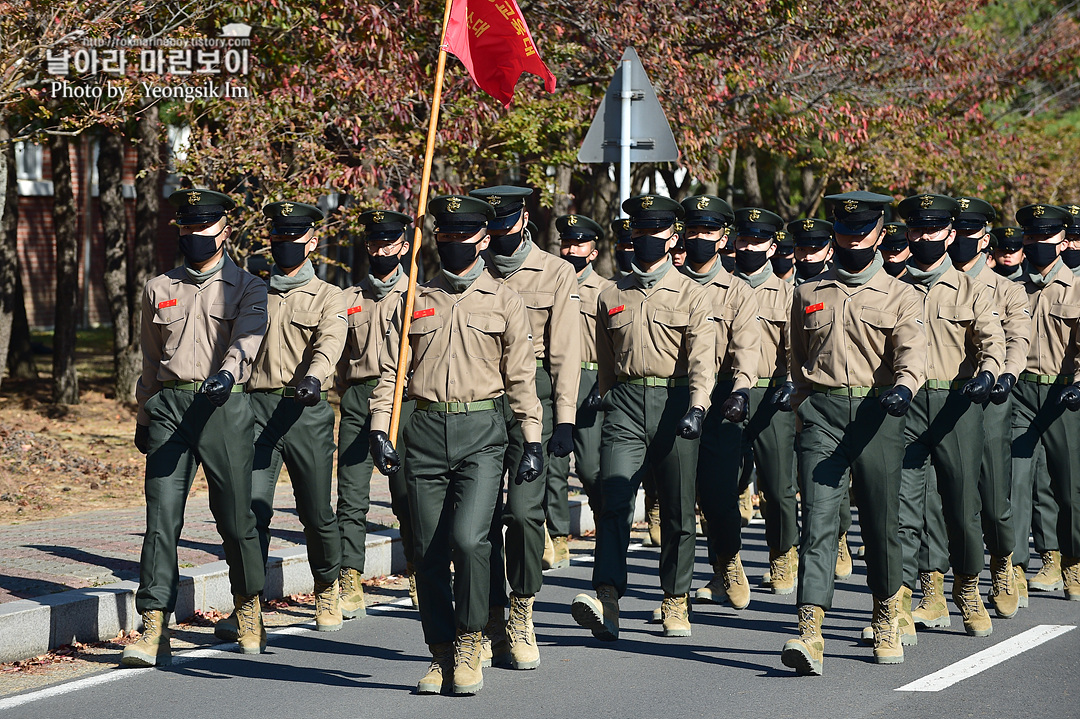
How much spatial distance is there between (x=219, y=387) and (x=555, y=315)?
173 cm

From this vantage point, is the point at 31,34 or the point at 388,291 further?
the point at 31,34

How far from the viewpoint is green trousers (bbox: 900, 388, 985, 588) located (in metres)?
8.15

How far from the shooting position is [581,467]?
996 cm

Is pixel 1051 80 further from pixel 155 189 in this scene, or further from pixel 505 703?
pixel 505 703

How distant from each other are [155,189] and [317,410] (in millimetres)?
10695

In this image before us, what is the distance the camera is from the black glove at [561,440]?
695cm

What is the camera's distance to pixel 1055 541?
9.70 metres

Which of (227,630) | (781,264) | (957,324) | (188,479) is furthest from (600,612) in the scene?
(781,264)

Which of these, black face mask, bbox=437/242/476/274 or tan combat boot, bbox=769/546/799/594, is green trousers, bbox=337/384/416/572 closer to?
black face mask, bbox=437/242/476/274

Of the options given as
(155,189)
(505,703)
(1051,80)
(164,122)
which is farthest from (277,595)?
(1051,80)

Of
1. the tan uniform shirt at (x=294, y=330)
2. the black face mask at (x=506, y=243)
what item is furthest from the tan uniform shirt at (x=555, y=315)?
the tan uniform shirt at (x=294, y=330)

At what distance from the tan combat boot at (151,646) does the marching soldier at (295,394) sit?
1.03 metres

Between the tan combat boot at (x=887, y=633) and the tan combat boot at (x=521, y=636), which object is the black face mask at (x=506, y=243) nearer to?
the tan combat boot at (x=521, y=636)

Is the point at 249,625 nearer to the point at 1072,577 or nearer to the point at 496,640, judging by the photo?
the point at 496,640
